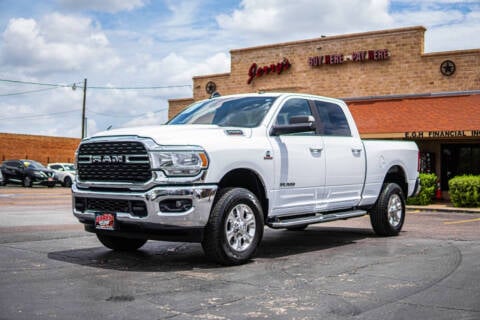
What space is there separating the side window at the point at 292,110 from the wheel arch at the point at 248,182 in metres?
0.97

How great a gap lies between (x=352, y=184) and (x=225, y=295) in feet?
14.3

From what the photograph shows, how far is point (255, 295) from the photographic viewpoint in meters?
5.68

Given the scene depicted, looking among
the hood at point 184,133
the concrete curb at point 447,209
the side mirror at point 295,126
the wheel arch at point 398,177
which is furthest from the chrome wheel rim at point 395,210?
the concrete curb at point 447,209

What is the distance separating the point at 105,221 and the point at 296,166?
2670mm

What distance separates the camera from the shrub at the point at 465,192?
20.2m

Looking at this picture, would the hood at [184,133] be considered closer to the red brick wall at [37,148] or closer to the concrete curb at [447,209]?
the concrete curb at [447,209]

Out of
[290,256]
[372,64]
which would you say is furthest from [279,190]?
[372,64]

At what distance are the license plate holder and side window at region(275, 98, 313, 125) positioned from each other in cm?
260

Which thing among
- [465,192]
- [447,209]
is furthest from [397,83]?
[447,209]

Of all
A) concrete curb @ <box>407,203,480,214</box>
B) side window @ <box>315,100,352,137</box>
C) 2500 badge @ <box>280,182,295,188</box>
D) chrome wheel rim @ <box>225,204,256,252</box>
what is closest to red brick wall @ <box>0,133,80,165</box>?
concrete curb @ <box>407,203,480,214</box>

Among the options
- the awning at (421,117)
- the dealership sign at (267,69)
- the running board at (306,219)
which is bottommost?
the running board at (306,219)

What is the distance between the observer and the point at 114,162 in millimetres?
7246

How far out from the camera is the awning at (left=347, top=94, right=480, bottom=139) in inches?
854

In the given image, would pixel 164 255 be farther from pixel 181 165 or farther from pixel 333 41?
pixel 333 41
